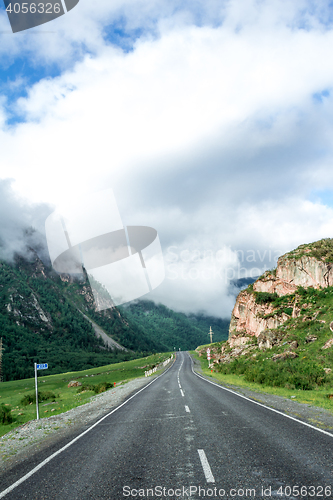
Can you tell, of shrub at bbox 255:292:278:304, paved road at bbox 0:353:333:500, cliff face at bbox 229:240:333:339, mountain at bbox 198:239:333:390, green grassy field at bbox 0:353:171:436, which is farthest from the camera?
shrub at bbox 255:292:278:304

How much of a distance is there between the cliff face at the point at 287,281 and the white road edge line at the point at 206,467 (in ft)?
129

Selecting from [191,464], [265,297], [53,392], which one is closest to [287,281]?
[265,297]

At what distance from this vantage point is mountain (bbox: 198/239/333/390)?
22.7 meters

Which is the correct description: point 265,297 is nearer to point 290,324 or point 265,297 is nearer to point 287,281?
point 287,281

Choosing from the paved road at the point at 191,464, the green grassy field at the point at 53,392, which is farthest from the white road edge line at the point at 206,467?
the green grassy field at the point at 53,392

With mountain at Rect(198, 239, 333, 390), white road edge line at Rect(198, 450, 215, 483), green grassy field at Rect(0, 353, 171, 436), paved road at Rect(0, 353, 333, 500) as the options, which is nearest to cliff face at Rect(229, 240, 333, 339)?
mountain at Rect(198, 239, 333, 390)

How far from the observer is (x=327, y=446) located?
23.3 ft

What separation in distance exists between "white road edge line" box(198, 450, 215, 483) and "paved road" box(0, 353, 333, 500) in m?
0.02

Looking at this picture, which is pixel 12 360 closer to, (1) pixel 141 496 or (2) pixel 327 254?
(2) pixel 327 254

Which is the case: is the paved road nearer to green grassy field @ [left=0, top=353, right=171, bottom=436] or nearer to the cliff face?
green grassy field @ [left=0, top=353, right=171, bottom=436]

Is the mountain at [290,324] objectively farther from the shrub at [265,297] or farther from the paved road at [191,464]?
the paved road at [191,464]

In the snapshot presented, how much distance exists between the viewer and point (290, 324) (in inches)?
1543

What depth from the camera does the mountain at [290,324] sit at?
22.7m

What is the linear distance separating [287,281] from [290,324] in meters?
12.4
